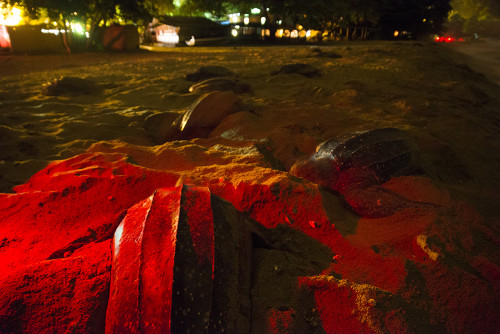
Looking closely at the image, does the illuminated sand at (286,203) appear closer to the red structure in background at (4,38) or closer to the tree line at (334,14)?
the red structure in background at (4,38)

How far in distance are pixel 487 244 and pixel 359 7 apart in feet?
95.1

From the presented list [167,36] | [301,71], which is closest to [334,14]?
[167,36]

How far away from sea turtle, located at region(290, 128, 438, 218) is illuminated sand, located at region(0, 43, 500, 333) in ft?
0.50

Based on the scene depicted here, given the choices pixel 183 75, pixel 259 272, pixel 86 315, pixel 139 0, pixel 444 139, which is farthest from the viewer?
pixel 139 0

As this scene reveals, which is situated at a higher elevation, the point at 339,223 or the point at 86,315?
the point at 86,315

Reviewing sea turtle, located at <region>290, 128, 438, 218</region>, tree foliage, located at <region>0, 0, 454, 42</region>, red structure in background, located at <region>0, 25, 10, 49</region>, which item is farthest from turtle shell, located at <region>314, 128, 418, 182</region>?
red structure in background, located at <region>0, 25, 10, 49</region>

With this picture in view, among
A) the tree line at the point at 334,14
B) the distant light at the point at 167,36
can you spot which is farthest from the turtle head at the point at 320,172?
the distant light at the point at 167,36

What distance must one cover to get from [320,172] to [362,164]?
370mm

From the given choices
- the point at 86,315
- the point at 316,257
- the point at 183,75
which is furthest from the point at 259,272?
the point at 183,75

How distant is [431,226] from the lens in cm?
184

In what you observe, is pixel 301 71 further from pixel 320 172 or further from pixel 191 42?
pixel 191 42

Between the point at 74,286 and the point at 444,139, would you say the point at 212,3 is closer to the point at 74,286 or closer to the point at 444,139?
the point at 444,139

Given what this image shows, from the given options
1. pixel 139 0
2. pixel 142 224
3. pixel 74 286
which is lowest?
pixel 74 286

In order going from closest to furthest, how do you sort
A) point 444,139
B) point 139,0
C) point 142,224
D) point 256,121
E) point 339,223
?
point 142,224 < point 339,223 < point 444,139 < point 256,121 < point 139,0
